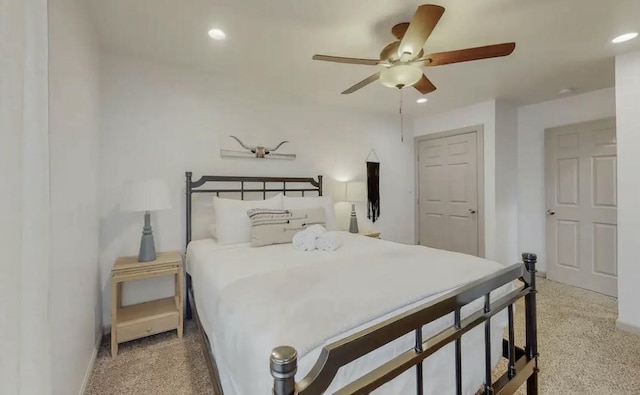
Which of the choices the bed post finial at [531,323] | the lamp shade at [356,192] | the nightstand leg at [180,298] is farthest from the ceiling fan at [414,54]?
the nightstand leg at [180,298]

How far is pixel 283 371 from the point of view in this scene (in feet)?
2.25

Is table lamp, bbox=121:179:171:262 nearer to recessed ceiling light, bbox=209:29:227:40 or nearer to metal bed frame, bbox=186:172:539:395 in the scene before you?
metal bed frame, bbox=186:172:539:395

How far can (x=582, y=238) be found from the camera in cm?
359

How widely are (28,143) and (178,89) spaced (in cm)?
238

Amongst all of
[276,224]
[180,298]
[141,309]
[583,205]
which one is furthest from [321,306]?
[583,205]

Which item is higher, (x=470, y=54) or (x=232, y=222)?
(x=470, y=54)

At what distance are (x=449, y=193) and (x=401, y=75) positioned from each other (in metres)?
2.83

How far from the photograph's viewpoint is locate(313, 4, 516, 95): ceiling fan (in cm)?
161

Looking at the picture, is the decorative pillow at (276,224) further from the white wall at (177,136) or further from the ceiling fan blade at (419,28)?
the ceiling fan blade at (419,28)

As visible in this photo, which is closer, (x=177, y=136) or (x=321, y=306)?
(x=321, y=306)

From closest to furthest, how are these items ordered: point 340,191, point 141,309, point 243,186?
point 141,309
point 243,186
point 340,191

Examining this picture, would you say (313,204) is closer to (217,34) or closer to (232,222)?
(232,222)

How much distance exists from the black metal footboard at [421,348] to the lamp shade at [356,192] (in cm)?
223

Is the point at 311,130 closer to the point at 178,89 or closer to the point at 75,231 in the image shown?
the point at 178,89
